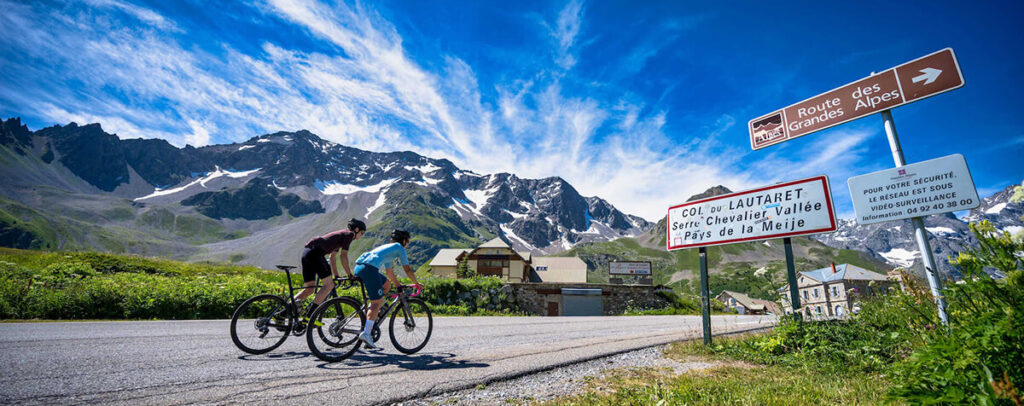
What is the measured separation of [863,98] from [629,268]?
40278 millimetres

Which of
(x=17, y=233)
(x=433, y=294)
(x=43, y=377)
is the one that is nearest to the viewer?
(x=43, y=377)

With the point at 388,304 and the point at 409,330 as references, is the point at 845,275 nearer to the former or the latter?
the point at 409,330

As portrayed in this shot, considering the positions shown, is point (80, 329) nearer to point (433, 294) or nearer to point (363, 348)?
point (363, 348)

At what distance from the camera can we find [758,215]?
6.97 meters

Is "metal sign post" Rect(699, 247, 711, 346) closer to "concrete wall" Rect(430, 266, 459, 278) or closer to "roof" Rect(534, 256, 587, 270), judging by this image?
"roof" Rect(534, 256, 587, 270)

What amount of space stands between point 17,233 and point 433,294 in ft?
842

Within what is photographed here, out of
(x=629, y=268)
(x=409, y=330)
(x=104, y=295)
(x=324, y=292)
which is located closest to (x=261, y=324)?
(x=324, y=292)

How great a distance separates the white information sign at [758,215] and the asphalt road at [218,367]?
256 centimetres

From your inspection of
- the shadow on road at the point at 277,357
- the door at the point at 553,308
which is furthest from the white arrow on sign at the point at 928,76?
the door at the point at 553,308

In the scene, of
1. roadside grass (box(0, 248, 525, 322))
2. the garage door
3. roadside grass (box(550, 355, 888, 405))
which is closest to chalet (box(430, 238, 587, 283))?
the garage door

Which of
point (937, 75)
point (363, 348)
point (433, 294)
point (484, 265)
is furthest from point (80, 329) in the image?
point (484, 265)

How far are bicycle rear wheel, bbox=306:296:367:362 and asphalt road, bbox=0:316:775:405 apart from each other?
21 centimetres

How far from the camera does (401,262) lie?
6.17m

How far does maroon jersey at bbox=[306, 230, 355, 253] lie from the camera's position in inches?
248
